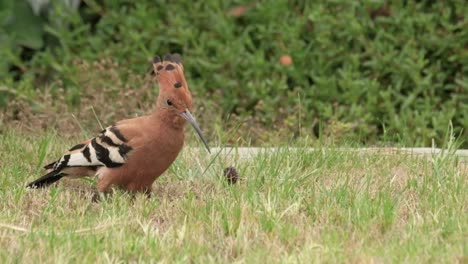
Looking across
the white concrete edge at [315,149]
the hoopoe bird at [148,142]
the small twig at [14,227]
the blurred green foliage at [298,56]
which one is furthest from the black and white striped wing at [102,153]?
the blurred green foliage at [298,56]

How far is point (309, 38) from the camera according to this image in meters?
8.69

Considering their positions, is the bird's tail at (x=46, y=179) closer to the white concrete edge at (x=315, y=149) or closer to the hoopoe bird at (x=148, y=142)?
the hoopoe bird at (x=148, y=142)

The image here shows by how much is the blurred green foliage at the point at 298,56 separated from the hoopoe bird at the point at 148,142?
8.15 ft

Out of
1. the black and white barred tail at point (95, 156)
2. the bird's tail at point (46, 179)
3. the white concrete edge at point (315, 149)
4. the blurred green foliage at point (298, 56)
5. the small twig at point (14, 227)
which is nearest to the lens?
the small twig at point (14, 227)

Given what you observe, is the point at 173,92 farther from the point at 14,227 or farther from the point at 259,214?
the point at 14,227

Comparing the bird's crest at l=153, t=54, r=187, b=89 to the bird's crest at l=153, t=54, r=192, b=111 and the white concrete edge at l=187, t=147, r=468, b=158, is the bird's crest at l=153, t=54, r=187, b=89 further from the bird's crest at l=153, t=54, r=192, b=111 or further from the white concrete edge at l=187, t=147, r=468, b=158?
the white concrete edge at l=187, t=147, r=468, b=158

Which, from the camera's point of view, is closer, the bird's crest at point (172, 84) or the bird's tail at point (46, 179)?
the bird's crest at point (172, 84)

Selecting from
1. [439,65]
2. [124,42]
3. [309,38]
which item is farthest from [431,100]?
[124,42]

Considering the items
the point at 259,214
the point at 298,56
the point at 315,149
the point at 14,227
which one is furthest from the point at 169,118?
the point at 298,56

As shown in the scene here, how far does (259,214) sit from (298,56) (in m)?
3.69

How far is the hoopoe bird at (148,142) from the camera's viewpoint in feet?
17.3

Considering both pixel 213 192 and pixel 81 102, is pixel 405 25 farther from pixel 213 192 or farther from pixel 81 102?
pixel 213 192

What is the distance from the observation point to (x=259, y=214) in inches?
193

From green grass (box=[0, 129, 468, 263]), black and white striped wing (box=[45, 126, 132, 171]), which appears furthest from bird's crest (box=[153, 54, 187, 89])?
green grass (box=[0, 129, 468, 263])
